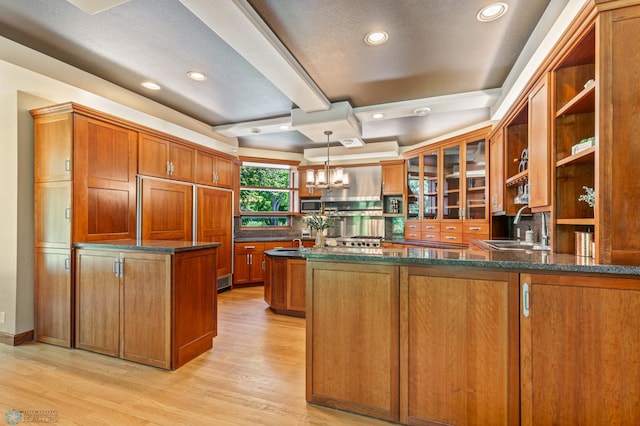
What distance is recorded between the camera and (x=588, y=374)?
1.44 m

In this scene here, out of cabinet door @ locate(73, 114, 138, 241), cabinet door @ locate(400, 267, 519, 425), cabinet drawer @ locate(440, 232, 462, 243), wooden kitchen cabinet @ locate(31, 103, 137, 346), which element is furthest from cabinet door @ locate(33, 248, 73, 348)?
cabinet drawer @ locate(440, 232, 462, 243)

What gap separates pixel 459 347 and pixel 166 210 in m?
3.73

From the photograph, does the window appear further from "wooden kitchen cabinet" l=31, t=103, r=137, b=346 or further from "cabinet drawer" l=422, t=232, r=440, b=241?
"wooden kitchen cabinet" l=31, t=103, r=137, b=346

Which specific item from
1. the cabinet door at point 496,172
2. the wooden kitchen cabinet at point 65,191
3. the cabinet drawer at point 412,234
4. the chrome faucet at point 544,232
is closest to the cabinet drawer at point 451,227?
the cabinet drawer at point 412,234

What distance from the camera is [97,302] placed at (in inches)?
109

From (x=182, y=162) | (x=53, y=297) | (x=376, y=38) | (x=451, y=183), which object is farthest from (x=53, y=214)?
(x=451, y=183)

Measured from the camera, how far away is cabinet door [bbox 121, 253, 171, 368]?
2488 mm

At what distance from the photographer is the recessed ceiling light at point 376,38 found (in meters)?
2.45

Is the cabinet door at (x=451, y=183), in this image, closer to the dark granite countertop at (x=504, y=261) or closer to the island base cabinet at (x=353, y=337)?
the dark granite countertop at (x=504, y=261)

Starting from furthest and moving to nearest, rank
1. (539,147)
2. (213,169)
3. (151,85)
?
(213,169)
(151,85)
(539,147)

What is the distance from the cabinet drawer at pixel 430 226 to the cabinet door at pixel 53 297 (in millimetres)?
4783

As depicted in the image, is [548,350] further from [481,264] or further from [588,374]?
[481,264]

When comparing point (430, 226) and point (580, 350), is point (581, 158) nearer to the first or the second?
point (580, 350)

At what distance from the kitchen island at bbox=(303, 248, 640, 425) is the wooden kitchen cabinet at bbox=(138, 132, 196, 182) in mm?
2832
